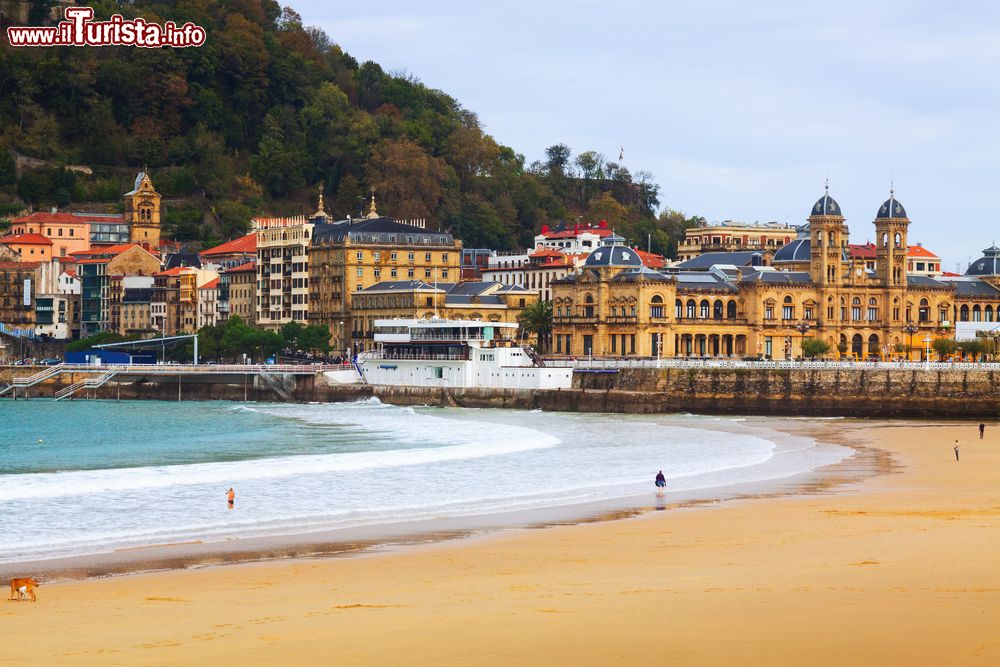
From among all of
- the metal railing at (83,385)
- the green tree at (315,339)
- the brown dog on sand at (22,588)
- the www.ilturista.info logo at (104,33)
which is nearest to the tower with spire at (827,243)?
the green tree at (315,339)

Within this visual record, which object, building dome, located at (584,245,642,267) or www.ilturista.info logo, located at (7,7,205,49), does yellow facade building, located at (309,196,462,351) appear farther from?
www.ilturista.info logo, located at (7,7,205,49)

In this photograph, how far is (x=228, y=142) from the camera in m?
164

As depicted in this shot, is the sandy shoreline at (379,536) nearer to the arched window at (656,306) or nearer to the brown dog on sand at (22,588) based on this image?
the brown dog on sand at (22,588)

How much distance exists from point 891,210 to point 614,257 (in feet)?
69.7

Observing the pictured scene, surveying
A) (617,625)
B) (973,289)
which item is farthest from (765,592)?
(973,289)

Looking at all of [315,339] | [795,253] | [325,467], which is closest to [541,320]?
[315,339]

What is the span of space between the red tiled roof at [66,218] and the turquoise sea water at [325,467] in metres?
71.0

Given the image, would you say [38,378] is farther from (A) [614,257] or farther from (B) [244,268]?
(A) [614,257]

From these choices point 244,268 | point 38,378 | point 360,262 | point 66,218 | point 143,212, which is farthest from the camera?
point 143,212

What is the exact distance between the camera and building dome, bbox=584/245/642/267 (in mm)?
109312

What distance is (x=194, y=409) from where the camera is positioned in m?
96.9

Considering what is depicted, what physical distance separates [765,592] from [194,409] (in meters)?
75.5

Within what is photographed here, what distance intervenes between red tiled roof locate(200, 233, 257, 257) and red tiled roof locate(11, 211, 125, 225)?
11890 mm

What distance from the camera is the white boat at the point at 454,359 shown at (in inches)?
3812
